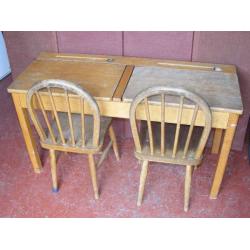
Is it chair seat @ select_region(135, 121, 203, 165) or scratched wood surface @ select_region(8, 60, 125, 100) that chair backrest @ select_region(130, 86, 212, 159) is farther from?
scratched wood surface @ select_region(8, 60, 125, 100)

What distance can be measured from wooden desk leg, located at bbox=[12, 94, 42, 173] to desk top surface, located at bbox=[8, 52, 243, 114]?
13cm

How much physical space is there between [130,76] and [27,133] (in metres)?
0.76

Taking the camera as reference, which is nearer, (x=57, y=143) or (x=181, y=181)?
(x=57, y=143)

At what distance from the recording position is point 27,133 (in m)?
1.87

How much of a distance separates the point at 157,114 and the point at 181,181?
687 mm

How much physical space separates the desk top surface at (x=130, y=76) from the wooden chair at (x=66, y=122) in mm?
115

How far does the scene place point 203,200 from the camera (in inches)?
73.6

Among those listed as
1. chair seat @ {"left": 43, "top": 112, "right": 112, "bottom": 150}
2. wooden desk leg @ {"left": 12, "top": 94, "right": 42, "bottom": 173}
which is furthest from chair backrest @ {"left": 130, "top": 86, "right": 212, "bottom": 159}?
wooden desk leg @ {"left": 12, "top": 94, "right": 42, "bottom": 173}

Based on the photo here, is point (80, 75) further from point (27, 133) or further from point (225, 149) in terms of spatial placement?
point (225, 149)

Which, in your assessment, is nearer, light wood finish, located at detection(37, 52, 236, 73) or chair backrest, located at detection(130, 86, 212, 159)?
chair backrest, located at detection(130, 86, 212, 159)

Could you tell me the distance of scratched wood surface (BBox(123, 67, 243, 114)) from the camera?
1.48 m
